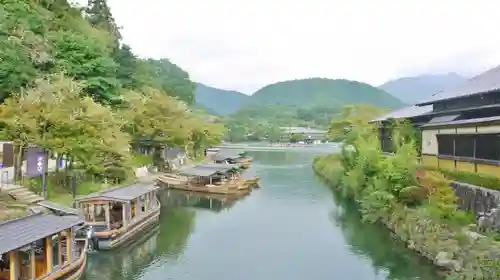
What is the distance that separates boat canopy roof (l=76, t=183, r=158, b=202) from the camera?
18.4 metres

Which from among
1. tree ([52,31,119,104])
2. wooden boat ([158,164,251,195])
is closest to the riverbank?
wooden boat ([158,164,251,195])

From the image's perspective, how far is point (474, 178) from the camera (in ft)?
56.2

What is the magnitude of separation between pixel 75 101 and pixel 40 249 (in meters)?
10.5

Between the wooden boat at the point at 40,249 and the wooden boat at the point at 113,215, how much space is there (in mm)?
2590

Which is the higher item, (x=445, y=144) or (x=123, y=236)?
(x=445, y=144)

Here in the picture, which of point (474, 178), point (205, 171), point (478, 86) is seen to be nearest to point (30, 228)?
point (474, 178)

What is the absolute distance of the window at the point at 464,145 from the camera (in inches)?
710

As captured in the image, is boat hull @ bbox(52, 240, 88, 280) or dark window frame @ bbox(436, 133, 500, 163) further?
dark window frame @ bbox(436, 133, 500, 163)

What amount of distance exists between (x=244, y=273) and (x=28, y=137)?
10854 mm

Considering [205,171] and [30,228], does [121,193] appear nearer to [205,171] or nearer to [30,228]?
[30,228]

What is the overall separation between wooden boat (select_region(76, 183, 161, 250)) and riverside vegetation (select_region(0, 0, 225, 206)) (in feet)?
10.8

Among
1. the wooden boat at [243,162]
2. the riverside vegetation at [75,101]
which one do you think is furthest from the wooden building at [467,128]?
the wooden boat at [243,162]

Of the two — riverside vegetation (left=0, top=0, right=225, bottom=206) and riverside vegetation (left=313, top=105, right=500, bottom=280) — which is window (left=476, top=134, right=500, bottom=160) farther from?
riverside vegetation (left=0, top=0, right=225, bottom=206)

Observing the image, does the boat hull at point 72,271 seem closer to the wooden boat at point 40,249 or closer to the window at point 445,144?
the wooden boat at point 40,249
